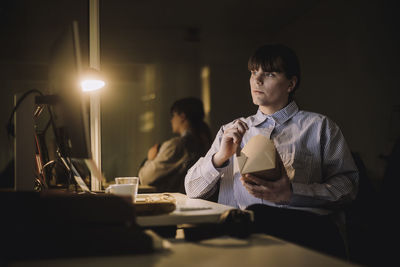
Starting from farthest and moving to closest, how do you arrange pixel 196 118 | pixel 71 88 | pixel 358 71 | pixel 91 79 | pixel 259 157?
pixel 358 71 < pixel 196 118 < pixel 91 79 < pixel 259 157 < pixel 71 88

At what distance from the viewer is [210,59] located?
537 cm

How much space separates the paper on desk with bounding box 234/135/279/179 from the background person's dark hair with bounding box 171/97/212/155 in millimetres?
1920

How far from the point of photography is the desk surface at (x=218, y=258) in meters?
0.62

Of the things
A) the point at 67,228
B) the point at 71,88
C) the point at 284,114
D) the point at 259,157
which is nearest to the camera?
the point at 67,228

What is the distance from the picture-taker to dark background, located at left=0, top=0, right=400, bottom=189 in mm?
3436

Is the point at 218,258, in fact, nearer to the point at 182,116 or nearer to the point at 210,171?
the point at 210,171

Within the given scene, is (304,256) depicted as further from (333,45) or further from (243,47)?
(243,47)

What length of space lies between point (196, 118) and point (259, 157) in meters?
2.17

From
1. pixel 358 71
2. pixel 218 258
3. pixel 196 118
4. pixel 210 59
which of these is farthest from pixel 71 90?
pixel 210 59

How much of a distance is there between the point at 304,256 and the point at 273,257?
56 mm

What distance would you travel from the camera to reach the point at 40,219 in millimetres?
662

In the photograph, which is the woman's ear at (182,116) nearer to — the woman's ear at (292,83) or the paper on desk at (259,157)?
the woman's ear at (292,83)

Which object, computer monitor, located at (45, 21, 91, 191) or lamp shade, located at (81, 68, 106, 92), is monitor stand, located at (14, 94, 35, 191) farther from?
lamp shade, located at (81, 68, 106, 92)

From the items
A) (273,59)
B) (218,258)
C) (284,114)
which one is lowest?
→ (218,258)
